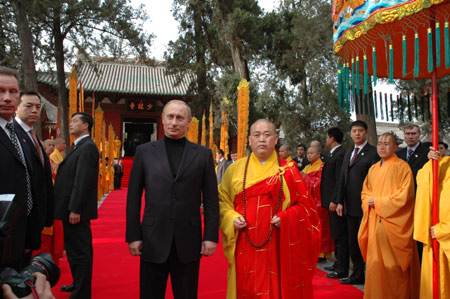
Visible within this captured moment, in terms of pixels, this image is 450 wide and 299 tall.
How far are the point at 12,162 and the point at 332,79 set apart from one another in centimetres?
1085

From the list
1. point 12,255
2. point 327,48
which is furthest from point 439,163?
point 327,48

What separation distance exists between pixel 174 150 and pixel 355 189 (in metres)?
2.32

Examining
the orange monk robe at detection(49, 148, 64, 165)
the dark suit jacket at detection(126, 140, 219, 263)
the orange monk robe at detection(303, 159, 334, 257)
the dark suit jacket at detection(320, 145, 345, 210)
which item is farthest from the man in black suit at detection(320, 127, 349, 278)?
the orange monk robe at detection(49, 148, 64, 165)

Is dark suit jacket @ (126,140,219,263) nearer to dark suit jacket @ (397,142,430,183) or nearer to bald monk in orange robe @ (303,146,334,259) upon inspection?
dark suit jacket @ (397,142,430,183)

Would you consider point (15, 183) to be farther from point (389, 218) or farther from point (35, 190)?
point (389, 218)

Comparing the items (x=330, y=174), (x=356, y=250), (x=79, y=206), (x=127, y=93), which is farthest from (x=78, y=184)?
(x=127, y=93)

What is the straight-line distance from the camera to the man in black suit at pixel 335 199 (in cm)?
442

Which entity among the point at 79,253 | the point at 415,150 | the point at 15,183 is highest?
the point at 415,150

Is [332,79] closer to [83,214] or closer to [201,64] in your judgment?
[201,64]

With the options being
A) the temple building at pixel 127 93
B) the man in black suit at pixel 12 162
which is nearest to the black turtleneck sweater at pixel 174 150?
the man in black suit at pixel 12 162

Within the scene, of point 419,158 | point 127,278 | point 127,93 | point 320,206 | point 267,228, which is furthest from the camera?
point 127,93

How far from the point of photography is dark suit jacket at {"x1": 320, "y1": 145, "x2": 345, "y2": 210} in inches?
188

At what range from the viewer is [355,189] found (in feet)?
13.7

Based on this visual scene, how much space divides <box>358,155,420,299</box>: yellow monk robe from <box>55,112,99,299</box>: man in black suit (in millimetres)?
2159
